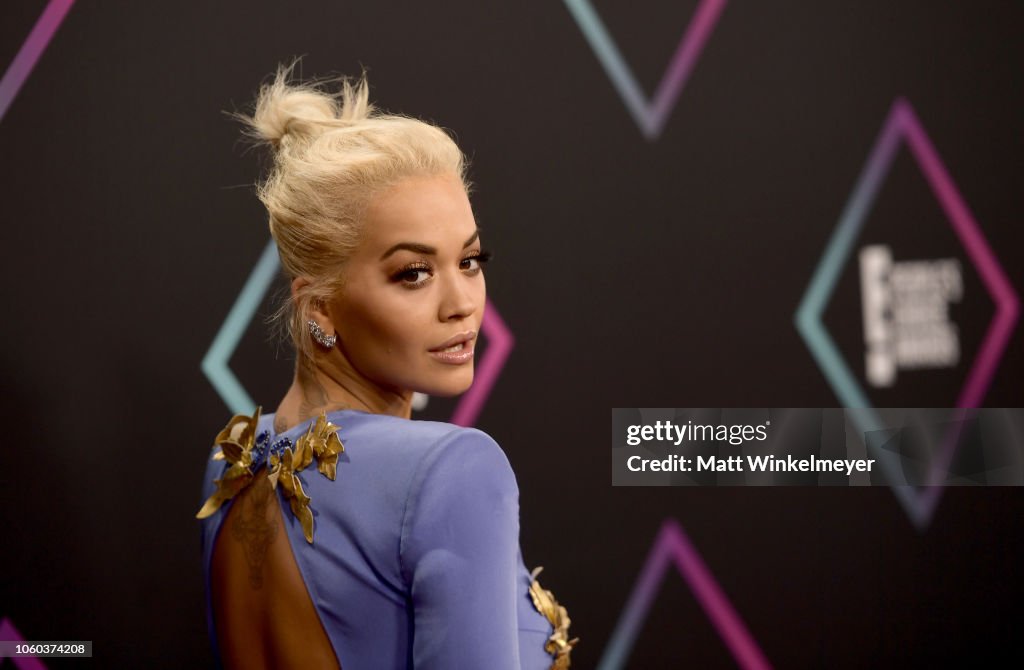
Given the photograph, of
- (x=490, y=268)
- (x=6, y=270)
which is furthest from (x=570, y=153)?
(x=6, y=270)

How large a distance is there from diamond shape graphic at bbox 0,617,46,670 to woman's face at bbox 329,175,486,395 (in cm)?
124

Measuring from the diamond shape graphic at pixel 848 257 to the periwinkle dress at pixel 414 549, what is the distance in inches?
54.4

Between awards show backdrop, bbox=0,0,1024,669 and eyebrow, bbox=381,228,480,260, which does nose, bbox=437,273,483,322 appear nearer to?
eyebrow, bbox=381,228,480,260

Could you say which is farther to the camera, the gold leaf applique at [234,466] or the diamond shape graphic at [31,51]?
the diamond shape graphic at [31,51]

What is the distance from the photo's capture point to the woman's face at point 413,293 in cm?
116

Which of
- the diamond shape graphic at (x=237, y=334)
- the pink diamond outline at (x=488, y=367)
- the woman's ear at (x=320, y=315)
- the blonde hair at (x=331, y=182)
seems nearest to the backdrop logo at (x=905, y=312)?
the pink diamond outline at (x=488, y=367)

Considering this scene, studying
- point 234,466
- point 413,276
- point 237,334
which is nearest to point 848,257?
point 237,334

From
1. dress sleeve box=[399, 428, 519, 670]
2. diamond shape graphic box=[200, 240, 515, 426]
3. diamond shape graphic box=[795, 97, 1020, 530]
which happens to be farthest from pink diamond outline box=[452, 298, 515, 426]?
dress sleeve box=[399, 428, 519, 670]

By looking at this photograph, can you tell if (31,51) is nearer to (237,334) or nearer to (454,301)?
(237,334)

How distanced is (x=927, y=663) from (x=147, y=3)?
2.09m

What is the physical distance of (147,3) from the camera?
6.79 ft

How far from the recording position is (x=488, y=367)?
2172 mm

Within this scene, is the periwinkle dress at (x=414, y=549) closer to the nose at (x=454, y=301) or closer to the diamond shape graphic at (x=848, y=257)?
the nose at (x=454, y=301)

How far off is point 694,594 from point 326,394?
1.30m
